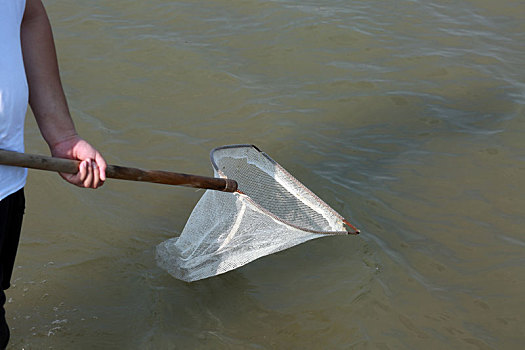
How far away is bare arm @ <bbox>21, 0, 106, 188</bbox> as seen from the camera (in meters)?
2.01

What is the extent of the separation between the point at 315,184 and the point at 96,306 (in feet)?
5.73

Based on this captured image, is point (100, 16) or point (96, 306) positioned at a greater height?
point (100, 16)

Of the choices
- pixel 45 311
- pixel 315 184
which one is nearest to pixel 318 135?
pixel 315 184

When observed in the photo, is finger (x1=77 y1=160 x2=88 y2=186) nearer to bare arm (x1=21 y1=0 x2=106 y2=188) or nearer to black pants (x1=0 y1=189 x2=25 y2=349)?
bare arm (x1=21 y1=0 x2=106 y2=188)

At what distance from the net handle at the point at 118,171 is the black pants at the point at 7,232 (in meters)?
0.15

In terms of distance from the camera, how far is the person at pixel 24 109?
1758 mm

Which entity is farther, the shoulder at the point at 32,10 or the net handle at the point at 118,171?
the shoulder at the point at 32,10

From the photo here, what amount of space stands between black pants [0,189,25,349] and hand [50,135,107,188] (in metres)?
0.19

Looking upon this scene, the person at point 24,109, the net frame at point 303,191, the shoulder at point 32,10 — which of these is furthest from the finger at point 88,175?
the net frame at point 303,191

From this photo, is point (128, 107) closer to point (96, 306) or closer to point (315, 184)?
point (315, 184)

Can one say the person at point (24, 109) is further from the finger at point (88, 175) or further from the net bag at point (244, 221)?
the net bag at point (244, 221)

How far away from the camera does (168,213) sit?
384 centimetres

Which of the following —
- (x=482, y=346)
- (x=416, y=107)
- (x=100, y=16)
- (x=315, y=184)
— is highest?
(x=100, y=16)

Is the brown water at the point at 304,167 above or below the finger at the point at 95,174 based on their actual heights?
below
